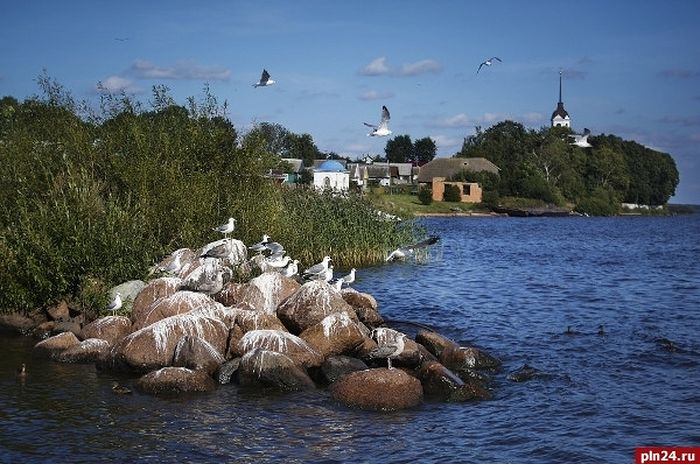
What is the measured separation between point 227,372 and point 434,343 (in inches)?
194

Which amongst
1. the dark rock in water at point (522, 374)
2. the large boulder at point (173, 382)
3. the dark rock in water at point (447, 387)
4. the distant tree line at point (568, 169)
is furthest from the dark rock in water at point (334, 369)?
the distant tree line at point (568, 169)

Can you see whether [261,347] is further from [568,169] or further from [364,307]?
[568,169]

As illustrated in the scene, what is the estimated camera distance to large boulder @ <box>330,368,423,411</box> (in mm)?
14195

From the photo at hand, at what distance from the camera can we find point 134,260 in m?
22.2

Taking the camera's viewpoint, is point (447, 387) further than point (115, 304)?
No

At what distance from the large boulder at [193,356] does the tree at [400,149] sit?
518 ft

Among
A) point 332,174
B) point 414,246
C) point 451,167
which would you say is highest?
point 451,167

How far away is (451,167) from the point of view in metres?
125

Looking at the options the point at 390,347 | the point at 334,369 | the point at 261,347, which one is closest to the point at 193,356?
the point at 261,347

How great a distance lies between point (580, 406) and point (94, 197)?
49.1 ft

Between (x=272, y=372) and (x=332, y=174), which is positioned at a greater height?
(x=332, y=174)

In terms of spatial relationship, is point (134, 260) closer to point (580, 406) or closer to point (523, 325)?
point (523, 325)

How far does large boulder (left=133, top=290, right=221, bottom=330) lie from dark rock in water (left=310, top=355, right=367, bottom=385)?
10.2ft

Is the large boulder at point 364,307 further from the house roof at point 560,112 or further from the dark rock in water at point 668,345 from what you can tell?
the house roof at point 560,112
